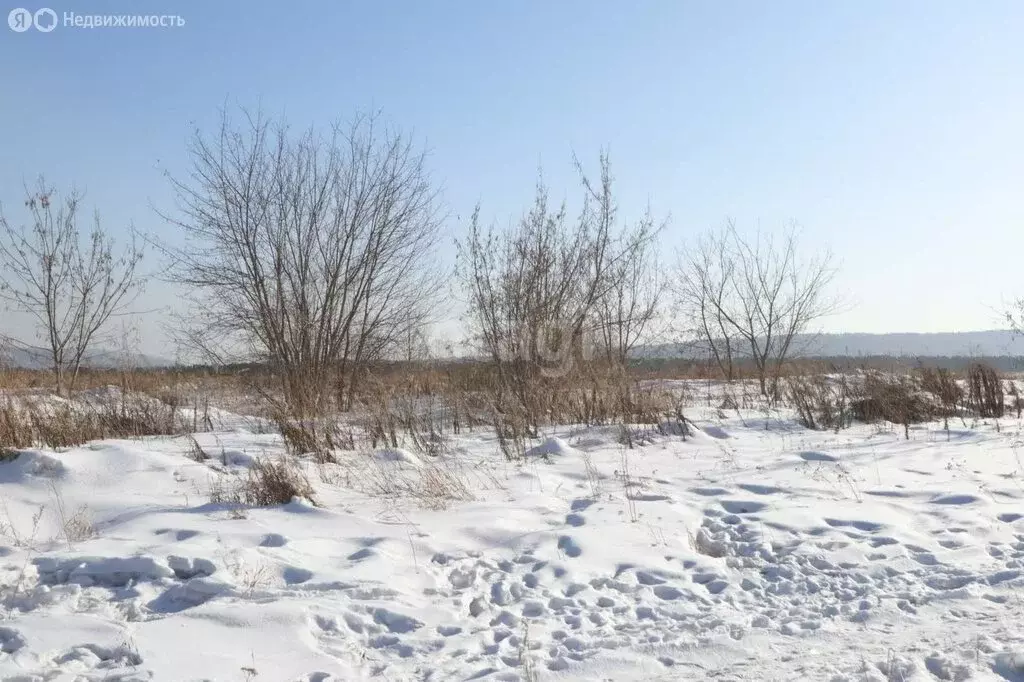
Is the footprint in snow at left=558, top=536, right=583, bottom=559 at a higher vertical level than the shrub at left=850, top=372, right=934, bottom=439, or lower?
lower

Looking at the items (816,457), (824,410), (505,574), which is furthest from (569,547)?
(824,410)

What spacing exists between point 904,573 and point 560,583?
1618 mm

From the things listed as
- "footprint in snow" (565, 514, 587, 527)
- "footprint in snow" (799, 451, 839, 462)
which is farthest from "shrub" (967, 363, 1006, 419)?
"footprint in snow" (565, 514, 587, 527)

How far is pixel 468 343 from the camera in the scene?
1160 cm

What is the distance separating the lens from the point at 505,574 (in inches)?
136

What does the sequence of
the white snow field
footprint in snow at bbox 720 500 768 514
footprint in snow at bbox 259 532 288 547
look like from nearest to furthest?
the white snow field, footprint in snow at bbox 259 532 288 547, footprint in snow at bbox 720 500 768 514

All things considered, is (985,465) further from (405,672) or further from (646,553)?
(405,672)

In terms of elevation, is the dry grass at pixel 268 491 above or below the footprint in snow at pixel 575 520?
above

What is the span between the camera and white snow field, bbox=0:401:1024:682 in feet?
8.38

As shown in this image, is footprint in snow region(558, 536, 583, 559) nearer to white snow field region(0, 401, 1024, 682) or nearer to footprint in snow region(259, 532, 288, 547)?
white snow field region(0, 401, 1024, 682)

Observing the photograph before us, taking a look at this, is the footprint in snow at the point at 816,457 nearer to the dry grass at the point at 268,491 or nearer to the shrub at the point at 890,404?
the shrub at the point at 890,404

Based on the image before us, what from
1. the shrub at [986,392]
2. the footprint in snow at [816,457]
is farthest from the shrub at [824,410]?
the footprint in snow at [816,457]

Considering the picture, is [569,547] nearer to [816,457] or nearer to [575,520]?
[575,520]

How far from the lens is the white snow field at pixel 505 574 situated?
2555mm
